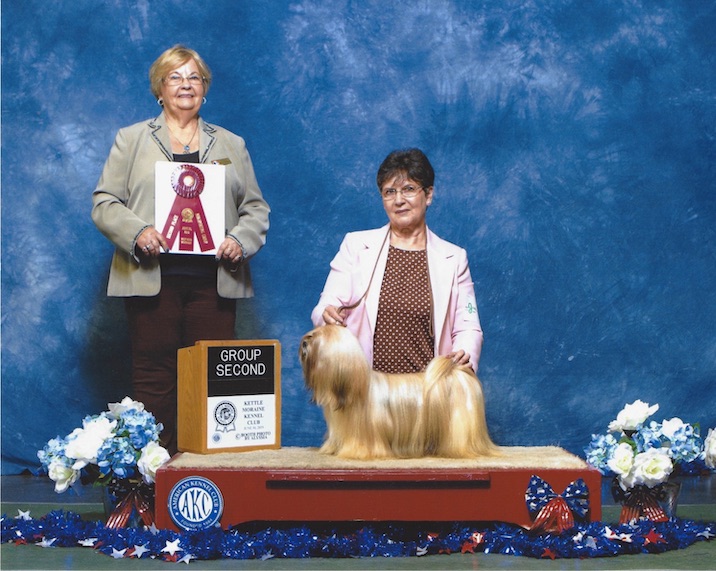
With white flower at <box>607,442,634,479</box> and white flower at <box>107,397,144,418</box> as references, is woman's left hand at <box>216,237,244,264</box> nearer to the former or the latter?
white flower at <box>107,397,144,418</box>

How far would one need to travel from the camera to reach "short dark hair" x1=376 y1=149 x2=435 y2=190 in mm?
3736

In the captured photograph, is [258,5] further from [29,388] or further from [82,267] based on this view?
[29,388]

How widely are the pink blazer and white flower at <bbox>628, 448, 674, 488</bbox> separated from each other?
2.13 feet

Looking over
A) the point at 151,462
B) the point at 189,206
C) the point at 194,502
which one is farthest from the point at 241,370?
the point at 189,206

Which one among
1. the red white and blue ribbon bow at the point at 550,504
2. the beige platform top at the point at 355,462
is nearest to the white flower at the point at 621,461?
the beige platform top at the point at 355,462

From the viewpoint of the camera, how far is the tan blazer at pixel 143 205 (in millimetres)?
4012

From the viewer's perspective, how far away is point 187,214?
4.01 m

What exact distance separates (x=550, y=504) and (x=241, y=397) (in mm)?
1112

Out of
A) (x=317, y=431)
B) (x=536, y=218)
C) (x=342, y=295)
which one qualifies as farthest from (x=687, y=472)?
(x=342, y=295)

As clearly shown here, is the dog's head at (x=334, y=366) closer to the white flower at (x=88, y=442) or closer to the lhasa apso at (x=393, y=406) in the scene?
the lhasa apso at (x=393, y=406)

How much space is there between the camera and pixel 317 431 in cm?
505

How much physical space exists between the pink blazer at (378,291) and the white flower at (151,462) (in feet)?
2.34

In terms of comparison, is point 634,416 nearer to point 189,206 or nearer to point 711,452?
point 711,452

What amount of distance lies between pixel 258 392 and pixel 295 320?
1.35 meters
